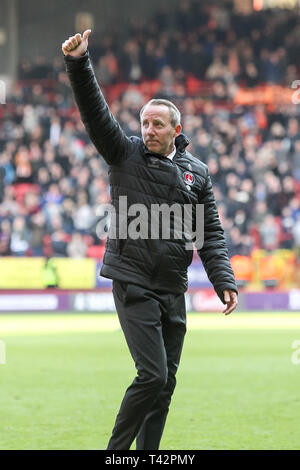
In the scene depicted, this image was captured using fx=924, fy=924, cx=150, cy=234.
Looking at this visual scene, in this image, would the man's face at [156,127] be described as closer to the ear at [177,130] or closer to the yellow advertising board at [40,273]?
the ear at [177,130]

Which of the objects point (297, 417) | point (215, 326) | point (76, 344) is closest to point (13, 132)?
point (215, 326)

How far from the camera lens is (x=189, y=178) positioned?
598 cm

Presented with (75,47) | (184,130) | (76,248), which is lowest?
(76,248)

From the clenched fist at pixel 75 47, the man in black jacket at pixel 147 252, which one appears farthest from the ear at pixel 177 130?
the clenched fist at pixel 75 47

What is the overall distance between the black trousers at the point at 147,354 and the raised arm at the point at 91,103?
853mm

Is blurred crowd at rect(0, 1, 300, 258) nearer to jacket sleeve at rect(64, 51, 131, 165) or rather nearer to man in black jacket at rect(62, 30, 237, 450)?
man in black jacket at rect(62, 30, 237, 450)

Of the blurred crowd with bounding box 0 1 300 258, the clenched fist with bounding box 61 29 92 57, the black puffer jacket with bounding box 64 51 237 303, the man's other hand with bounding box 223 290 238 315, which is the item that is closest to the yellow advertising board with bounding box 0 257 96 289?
the blurred crowd with bounding box 0 1 300 258

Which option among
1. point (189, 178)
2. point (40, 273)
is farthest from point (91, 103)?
point (40, 273)

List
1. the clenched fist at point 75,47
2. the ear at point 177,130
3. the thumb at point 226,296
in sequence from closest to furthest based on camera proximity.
→ the clenched fist at point 75,47
the ear at point 177,130
the thumb at point 226,296

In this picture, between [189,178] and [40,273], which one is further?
[40,273]

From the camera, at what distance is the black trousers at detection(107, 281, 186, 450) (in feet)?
18.3

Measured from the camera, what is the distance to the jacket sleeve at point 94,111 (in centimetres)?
540

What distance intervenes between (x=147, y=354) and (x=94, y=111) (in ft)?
4.90

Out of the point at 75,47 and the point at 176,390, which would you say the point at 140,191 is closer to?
the point at 75,47
